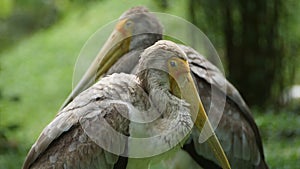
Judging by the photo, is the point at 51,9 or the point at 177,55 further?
the point at 51,9

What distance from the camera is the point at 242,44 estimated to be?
403 inches

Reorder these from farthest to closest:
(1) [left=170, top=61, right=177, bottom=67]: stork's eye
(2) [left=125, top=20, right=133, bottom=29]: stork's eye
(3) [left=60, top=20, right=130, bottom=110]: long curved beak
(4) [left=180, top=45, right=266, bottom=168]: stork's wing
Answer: (2) [left=125, top=20, right=133, bottom=29]: stork's eye → (3) [left=60, top=20, right=130, bottom=110]: long curved beak → (4) [left=180, top=45, right=266, bottom=168]: stork's wing → (1) [left=170, top=61, right=177, bottom=67]: stork's eye

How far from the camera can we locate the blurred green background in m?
8.10

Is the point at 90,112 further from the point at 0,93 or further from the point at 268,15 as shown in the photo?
the point at 268,15

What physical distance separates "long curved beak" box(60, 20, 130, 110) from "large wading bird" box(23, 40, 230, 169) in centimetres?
139

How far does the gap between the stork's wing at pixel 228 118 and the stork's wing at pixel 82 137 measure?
3.88ft

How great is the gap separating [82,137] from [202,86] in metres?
1.46

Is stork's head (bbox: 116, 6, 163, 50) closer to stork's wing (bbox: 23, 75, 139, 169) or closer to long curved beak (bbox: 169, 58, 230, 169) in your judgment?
long curved beak (bbox: 169, 58, 230, 169)

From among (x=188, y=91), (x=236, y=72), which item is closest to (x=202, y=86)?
(x=188, y=91)

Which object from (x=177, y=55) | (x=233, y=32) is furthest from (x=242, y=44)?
(x=177, y=55)

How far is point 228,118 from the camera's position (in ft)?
20.3

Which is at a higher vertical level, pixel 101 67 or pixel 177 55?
pixel 177 55

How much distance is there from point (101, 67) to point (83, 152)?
67.5 inches

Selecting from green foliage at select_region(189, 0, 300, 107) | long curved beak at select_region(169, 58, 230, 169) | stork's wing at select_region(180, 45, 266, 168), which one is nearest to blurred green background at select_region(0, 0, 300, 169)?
green foliage at select_region(189, 0, 300, 107)
